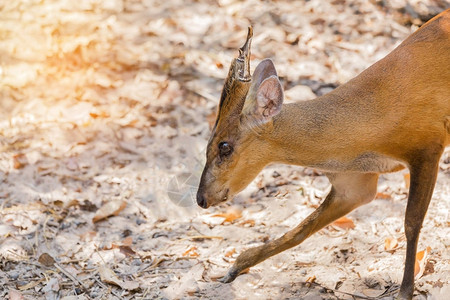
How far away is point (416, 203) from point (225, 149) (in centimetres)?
123

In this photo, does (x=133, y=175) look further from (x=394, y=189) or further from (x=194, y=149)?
(x=394, y=189)

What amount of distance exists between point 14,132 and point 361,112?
378cm

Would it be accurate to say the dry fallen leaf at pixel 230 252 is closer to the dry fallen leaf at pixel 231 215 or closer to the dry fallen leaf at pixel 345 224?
the dry fallen leaf at pixel 231 215

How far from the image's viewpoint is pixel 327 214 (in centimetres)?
470

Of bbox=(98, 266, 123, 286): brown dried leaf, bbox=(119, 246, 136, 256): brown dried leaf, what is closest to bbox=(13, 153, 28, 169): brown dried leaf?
bbox=(119, 246, 136, 256): brown dried leaf

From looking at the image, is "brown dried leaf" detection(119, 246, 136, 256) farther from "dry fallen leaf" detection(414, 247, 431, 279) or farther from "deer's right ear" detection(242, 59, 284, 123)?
"dry fallen leaf" detection(414, 247, 431, 279)

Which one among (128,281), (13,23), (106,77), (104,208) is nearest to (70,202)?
(104,208)

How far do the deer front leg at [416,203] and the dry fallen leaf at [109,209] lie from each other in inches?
98.7

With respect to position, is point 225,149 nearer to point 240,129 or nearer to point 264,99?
point 240,129

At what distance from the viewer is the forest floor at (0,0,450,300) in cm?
478

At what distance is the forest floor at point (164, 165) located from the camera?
4777mm

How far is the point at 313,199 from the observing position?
5.74 m

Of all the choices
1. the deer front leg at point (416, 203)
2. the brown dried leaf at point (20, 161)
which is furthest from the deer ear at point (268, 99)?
the brown dried leaf at point (20, 161)

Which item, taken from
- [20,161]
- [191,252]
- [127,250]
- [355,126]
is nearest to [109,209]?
[127,250]
